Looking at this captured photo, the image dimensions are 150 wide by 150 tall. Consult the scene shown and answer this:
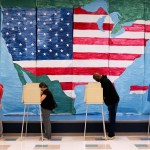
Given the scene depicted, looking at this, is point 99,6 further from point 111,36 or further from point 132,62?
point 132,62

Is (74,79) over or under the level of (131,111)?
over

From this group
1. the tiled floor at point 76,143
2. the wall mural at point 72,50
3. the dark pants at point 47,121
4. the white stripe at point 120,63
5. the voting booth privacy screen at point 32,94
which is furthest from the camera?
the white stripe at point 120,63

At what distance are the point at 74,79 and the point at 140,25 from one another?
239 centimetres

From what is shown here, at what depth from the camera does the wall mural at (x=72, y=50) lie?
982 centimetres

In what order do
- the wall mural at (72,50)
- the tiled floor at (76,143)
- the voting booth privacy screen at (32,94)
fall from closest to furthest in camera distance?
the tiled floor at (76,143), the voting booth privacy screen at (32,94), the wall mural at (72,50)

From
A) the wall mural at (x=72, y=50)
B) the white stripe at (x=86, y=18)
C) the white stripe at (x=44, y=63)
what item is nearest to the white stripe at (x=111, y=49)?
the wall mural at (x=72, y=50)

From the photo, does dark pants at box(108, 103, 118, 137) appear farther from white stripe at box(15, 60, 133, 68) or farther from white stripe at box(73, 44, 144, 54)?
white stripe at box(73, 44, 144, 54)

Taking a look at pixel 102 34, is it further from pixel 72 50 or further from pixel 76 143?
pixel 76 143

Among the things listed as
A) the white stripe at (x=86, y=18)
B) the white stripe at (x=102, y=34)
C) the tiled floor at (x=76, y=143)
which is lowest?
the tiled floor at (x=76, y=143)

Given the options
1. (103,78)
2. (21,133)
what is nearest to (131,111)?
(103,78)

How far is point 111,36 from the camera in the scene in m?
9.96

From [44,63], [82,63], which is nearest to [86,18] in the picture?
[82,63]

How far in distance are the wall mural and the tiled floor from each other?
209 cm

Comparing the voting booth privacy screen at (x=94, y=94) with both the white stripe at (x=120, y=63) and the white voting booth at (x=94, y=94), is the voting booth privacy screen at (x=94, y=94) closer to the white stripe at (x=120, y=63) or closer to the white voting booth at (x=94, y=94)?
the white voting booth at (x=94, y=94)
